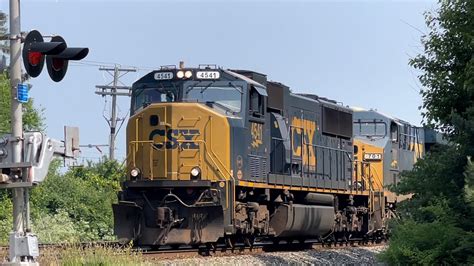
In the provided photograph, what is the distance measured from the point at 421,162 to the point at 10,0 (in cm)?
734

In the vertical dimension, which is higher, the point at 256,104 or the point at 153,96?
the point at 153,96

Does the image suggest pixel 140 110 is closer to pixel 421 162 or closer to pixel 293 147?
pixel 293 147

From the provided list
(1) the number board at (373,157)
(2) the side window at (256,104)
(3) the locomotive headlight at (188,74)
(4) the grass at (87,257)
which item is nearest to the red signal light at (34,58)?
(4) the grass at (87,257)

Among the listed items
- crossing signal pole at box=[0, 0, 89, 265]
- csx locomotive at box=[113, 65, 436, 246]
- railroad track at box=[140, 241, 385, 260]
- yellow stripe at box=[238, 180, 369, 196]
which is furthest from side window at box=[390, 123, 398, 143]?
crossing signal pole at box=[0, 0, 89, 265]

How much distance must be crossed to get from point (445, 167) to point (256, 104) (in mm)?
5595

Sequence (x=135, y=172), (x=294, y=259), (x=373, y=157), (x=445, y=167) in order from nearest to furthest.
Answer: (x=445, y=167)
(x=294, y=259)
(x=135, y=172)
(x=373, y=157)

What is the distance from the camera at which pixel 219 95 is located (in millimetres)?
18094

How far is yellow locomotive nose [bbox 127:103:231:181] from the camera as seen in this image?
683 inches

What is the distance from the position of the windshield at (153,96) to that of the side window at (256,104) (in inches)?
60.5

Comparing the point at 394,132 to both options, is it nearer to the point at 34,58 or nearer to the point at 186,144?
the point at 186,144

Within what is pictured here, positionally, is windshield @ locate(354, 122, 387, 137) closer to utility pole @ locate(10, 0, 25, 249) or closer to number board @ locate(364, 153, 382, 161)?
number board @ locate(364, 153, 382, 161)

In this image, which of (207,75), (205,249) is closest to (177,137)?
(207,75)

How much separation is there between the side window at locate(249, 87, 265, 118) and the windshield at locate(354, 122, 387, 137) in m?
8.91

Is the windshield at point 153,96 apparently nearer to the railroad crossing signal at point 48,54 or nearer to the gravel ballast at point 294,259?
the gravel ballast at point 294,259
